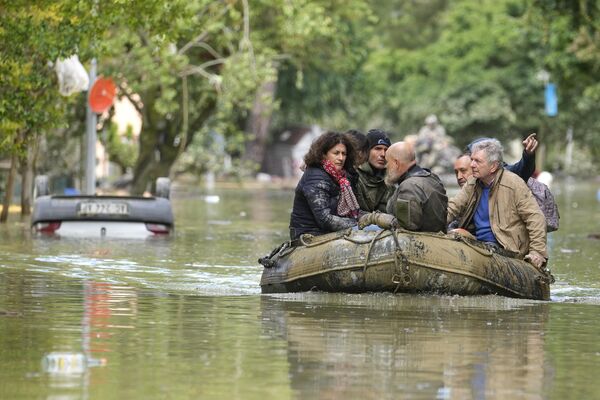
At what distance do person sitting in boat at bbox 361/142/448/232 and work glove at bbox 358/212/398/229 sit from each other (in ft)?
0.07

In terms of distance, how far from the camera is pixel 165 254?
22375mm

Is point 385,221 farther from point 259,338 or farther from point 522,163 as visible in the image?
point 259,338

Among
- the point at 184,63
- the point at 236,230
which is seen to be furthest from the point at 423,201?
the point at 184,63

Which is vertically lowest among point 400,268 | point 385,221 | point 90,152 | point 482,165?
point 400,268

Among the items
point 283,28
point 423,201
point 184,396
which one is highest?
point 283,28

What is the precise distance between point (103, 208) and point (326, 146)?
10472 millimetres

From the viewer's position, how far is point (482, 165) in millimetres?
15781

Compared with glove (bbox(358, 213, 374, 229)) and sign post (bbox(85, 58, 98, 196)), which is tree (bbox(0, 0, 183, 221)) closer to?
sign post (bbox(85, 58, 98, 196))

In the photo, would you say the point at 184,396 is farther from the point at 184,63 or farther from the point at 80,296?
the point at 184,63

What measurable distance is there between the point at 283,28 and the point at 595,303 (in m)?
25.0

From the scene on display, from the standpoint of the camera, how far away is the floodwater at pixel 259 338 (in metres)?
9.65

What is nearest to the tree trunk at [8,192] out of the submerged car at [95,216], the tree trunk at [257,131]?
the submerged car at [95,216]

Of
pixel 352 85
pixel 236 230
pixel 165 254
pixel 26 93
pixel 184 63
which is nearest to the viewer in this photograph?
pixel 165 254

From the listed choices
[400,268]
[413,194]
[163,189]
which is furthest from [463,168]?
[163,189]
